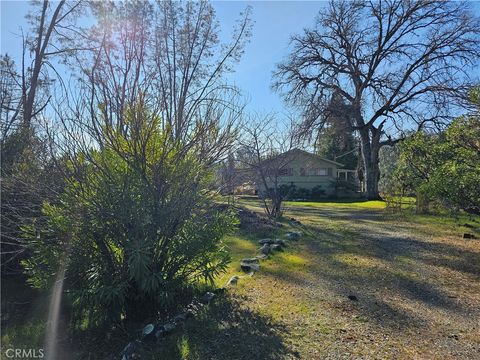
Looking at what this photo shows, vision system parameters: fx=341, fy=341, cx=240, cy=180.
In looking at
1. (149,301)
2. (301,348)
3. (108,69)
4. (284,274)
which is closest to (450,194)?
(284,274)

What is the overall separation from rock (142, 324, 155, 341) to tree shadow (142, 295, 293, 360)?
0.13 meters

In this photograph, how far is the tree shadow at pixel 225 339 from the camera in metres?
3.09

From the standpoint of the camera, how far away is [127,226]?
146 inches

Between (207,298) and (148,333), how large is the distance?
38.7 inches

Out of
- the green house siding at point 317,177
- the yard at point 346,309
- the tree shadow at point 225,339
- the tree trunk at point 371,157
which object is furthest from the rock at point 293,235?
the green house siding at point 317,177

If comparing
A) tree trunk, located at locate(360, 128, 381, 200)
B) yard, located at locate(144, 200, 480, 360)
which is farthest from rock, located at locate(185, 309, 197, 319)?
tree trunk, located at locate(360, 128, 381, 200)

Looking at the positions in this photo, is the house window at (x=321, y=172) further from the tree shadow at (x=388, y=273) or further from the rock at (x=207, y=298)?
the rock at (x=207, y=298)

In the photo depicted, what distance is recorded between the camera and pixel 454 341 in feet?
10.4

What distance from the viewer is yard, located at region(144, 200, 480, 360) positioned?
311 cm


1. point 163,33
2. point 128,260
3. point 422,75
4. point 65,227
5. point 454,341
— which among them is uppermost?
point 422,75

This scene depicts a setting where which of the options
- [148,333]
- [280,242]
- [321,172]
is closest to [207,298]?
[148,333]

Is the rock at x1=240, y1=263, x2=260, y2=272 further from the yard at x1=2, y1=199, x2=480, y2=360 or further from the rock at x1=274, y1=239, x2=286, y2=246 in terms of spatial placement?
the rock at x1=274, y1=239, x2=286, y2=246

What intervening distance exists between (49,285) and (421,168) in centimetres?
912

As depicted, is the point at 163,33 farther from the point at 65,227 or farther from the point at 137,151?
the point at 65,227
